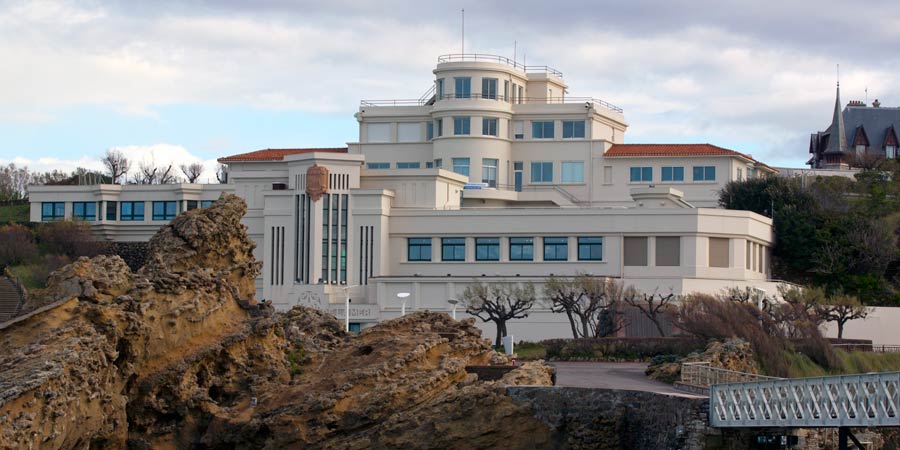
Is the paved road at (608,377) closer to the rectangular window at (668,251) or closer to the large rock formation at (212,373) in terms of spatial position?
the large rock formation at (212,373)

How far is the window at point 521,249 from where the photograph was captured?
7975 cm

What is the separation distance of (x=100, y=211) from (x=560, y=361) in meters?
44.9

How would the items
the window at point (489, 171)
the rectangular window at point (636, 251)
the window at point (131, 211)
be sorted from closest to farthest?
1. the rectangular window at point (636, 251)
2. the window at point (489, 171)
3. the window at point (131, 211)

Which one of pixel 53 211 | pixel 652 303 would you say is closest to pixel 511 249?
pixel 652 303

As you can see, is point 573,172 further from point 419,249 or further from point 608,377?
point 608,377

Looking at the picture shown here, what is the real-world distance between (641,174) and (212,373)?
5122 centimetres

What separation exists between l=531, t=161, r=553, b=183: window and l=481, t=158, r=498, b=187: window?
2297 millimetres

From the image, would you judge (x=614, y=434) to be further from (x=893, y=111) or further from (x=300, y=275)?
(x=893, y=111)

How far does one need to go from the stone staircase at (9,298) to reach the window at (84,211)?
64.4ft

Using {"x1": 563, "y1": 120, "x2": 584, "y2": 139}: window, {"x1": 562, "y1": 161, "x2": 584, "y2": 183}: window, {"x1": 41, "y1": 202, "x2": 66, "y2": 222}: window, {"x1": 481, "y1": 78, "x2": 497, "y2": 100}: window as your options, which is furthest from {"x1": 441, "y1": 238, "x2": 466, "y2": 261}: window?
{"x1": 41, "y1": 202, "x2": 66, "y2": 222}: window

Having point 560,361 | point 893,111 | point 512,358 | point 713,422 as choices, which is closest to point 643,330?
point 560,361

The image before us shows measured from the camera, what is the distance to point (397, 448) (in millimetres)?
41781

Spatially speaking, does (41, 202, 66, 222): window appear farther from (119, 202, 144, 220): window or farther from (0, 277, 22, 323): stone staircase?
(0, 277, 22, 323): stone staircase

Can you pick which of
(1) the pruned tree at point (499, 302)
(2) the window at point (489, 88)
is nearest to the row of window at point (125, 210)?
(2) the window at point (489, 88)
